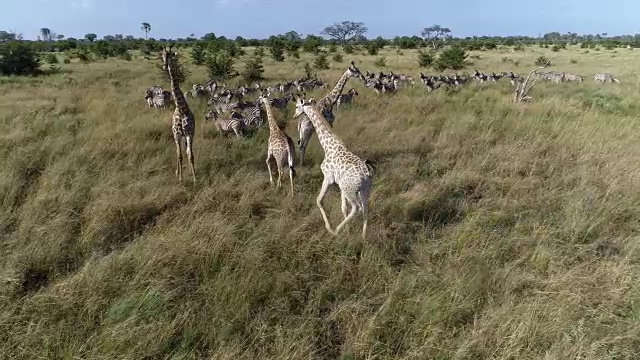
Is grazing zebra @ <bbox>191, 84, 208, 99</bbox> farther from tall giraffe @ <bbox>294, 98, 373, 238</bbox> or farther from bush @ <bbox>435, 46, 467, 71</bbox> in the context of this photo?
bush @ <bbox>435, 46, 467, 71</bbox>

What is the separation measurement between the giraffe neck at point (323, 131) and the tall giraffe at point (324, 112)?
56.5 inches

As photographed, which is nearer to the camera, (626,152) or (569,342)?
(569,342)

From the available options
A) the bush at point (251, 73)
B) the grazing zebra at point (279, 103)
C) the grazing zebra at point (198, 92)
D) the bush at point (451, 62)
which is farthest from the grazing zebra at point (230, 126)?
the bush at point (451, 62)

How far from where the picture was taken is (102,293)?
150 inches

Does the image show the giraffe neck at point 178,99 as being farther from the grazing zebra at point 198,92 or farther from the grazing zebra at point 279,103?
the grazing zebra at point 198,92

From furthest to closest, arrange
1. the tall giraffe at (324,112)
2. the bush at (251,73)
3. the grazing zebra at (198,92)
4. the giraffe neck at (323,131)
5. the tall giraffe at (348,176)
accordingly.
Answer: the bush at (251,73) < the grazing zebra at (198,92) < the tall giraffe at (324,112) < the giraffe neck at (323,131) < the tall giraffe at (348,176)

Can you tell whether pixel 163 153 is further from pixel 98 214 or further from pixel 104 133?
pixel 98 214

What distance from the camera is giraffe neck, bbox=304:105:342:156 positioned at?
5.67m

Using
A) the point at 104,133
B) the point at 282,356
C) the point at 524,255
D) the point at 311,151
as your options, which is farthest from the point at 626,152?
the point at 104,133

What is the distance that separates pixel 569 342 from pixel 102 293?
12.7 ft

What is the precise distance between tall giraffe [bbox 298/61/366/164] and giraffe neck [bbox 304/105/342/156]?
4.71 feet

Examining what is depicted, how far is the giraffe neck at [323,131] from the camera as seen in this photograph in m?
5.67

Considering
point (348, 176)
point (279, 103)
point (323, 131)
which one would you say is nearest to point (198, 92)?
point (279, 103)

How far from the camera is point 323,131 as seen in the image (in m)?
6.09
